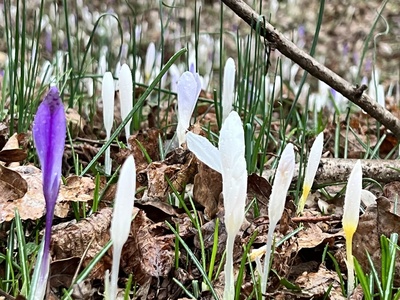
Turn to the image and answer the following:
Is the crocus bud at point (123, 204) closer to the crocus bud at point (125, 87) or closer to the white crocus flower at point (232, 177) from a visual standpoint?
the white crocus flower at point (232, 177)

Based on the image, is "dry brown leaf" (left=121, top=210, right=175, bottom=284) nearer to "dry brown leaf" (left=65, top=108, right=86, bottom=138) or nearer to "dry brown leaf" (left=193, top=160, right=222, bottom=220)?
"dry brown leaf" (left=193, top=160, right=222, bottom=220)

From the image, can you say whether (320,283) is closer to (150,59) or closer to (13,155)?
(13,155)

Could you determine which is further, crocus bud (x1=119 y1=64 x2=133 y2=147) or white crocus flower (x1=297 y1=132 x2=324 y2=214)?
crocus bud (x1=119 y1=64 x2=133 y2=147)

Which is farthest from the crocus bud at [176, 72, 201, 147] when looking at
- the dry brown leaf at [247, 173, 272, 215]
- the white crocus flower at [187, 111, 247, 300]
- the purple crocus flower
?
the purple crocus flower

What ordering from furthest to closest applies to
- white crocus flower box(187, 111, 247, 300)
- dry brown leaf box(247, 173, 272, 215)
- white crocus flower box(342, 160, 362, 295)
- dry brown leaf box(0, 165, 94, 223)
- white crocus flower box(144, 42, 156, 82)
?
white crocus flower box(144, 42, 156, 82), dry brown leaf box(247, 173, 272, 215), dry brown leaf box(0, 165, 94, 223), white crocus flower box(342, 160, 362, 295), white crocus flower box(187, 111, 247, 300)

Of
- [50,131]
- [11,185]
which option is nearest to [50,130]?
[50,131]

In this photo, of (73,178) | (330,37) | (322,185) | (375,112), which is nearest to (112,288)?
(73,178)

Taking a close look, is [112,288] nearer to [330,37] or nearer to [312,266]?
[312,266]

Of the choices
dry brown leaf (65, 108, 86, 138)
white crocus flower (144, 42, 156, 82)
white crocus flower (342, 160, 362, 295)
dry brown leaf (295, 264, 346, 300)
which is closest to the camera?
white crocus flower (342, 160, 362, 295)
